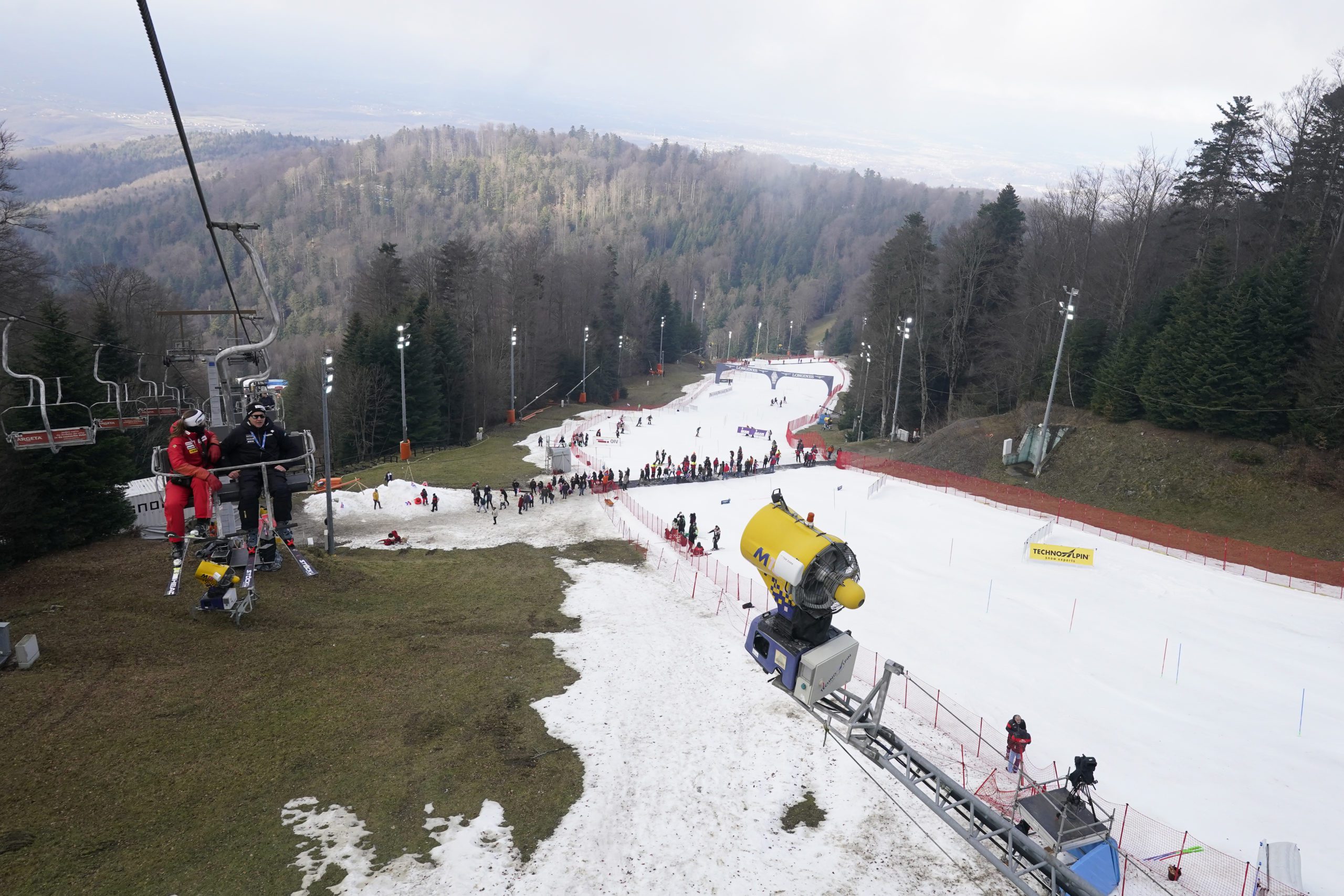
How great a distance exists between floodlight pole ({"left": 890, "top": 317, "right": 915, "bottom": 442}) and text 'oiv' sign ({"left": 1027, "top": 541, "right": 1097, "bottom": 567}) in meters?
21.3

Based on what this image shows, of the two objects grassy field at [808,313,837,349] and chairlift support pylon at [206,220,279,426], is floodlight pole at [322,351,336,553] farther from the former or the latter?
grassy field at [808,313,837,349]

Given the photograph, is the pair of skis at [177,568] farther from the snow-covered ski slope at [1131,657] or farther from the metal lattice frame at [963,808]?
the snow-covered ski slope at [1131,657]

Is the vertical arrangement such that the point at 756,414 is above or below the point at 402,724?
below

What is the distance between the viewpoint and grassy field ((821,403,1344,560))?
2678 centimetres

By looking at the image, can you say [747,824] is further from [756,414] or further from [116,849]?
[756,414]

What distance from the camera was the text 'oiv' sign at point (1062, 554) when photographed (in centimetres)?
2427

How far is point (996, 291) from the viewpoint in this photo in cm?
5212

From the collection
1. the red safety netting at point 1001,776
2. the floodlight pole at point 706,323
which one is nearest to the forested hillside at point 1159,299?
the red safety netting at point 1001,776

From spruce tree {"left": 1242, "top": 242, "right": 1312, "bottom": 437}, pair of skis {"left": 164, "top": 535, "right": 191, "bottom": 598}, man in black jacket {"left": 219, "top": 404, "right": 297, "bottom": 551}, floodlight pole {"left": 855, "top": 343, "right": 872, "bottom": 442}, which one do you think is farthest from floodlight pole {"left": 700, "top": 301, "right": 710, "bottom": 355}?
man in black jacket {"left": 219, "top": 404, "right": 297, "bottom": 551}

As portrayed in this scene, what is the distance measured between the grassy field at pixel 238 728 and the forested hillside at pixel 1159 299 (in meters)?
32.7

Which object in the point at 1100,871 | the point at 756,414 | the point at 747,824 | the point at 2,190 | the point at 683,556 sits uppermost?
the point at 2,190

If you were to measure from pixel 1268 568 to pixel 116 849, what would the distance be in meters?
31.6

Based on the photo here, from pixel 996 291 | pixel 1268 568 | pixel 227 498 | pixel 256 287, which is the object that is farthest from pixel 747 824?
pixel 256 287

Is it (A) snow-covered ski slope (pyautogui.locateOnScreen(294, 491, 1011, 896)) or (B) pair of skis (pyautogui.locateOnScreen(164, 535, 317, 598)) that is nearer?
(A) snow-covered ski slope (pyautogui.locateOnScreen(294, 491, 1011, 896))
